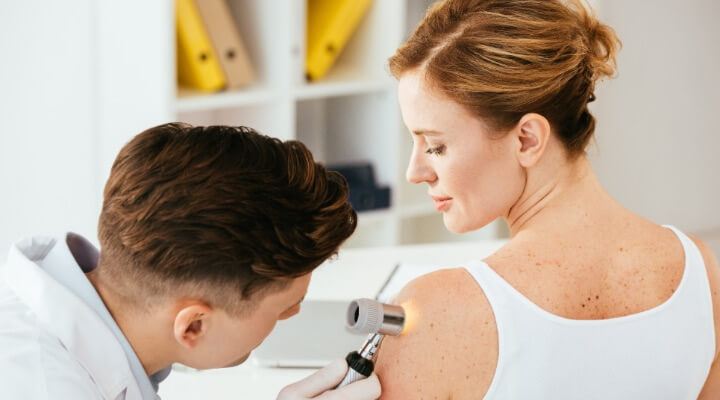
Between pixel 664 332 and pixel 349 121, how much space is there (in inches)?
86.5

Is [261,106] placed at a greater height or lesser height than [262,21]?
lesser

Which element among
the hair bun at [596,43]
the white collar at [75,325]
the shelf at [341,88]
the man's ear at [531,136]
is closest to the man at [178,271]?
the white collar at [75,325]

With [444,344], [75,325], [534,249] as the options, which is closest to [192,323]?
[75,325]

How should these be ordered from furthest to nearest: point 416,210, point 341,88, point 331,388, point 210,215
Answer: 1. point 416,210
2. point 341,88
3. point 331,388
4. point 210,215

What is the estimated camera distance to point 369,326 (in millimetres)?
1041

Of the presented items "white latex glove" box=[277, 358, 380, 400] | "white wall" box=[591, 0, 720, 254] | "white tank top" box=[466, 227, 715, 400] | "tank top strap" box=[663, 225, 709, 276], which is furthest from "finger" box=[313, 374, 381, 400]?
"white wall" box=[591, 0, 720, 254]

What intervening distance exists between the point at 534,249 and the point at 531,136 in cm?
13

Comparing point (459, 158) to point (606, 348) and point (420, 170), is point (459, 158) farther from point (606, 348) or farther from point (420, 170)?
point (606, 348)

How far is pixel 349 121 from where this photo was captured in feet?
10.6

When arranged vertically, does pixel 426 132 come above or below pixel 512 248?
above

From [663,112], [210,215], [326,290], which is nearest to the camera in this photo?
[210,215]

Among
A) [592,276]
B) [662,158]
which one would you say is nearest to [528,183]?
[592,276]

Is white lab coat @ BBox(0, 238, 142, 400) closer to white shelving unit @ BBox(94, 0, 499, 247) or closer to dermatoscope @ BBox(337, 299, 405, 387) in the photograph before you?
dermatoscope @ BBox(337, 299, 405, 387)

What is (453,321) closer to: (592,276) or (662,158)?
(592,276)
